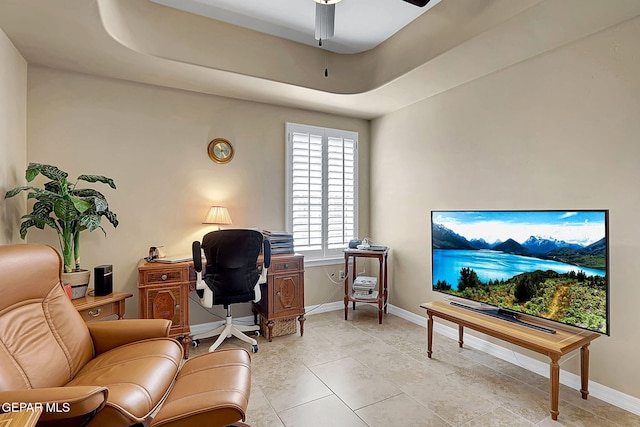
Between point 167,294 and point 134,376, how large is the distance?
133 cm

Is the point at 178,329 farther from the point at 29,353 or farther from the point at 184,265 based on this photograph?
the point at 29,353

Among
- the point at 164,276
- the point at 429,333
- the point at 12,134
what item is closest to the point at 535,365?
the point at 429,333

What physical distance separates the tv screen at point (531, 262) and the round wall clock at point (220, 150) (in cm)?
233

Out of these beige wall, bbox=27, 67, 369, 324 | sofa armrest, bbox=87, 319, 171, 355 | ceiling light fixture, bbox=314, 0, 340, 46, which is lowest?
sofa armrest, bbox=87, 319, 171, 355

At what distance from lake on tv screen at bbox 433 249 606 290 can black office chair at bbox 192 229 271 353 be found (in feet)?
5.65

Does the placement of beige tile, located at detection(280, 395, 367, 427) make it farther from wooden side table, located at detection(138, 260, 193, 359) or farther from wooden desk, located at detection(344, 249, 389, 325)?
wooden desk, located at detection(344, 249, 389, 325)

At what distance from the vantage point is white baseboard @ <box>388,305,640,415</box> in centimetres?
212

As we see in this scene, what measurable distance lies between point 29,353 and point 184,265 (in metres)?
1.35

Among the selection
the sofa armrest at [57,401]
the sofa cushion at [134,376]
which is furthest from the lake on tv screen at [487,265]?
the sofa armrest at [57,401]

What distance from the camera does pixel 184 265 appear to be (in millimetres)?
2883

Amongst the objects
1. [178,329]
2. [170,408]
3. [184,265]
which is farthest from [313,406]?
[184,265]

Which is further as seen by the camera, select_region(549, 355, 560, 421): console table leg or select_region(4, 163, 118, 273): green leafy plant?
select_region(4, 163, 118, 273): green leafy plant

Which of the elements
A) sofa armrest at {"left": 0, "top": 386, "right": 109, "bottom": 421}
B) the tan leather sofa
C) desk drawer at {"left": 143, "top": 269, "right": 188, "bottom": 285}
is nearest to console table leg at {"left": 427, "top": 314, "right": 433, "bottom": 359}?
the tan leather sofa

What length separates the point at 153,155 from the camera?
10.5 ft
